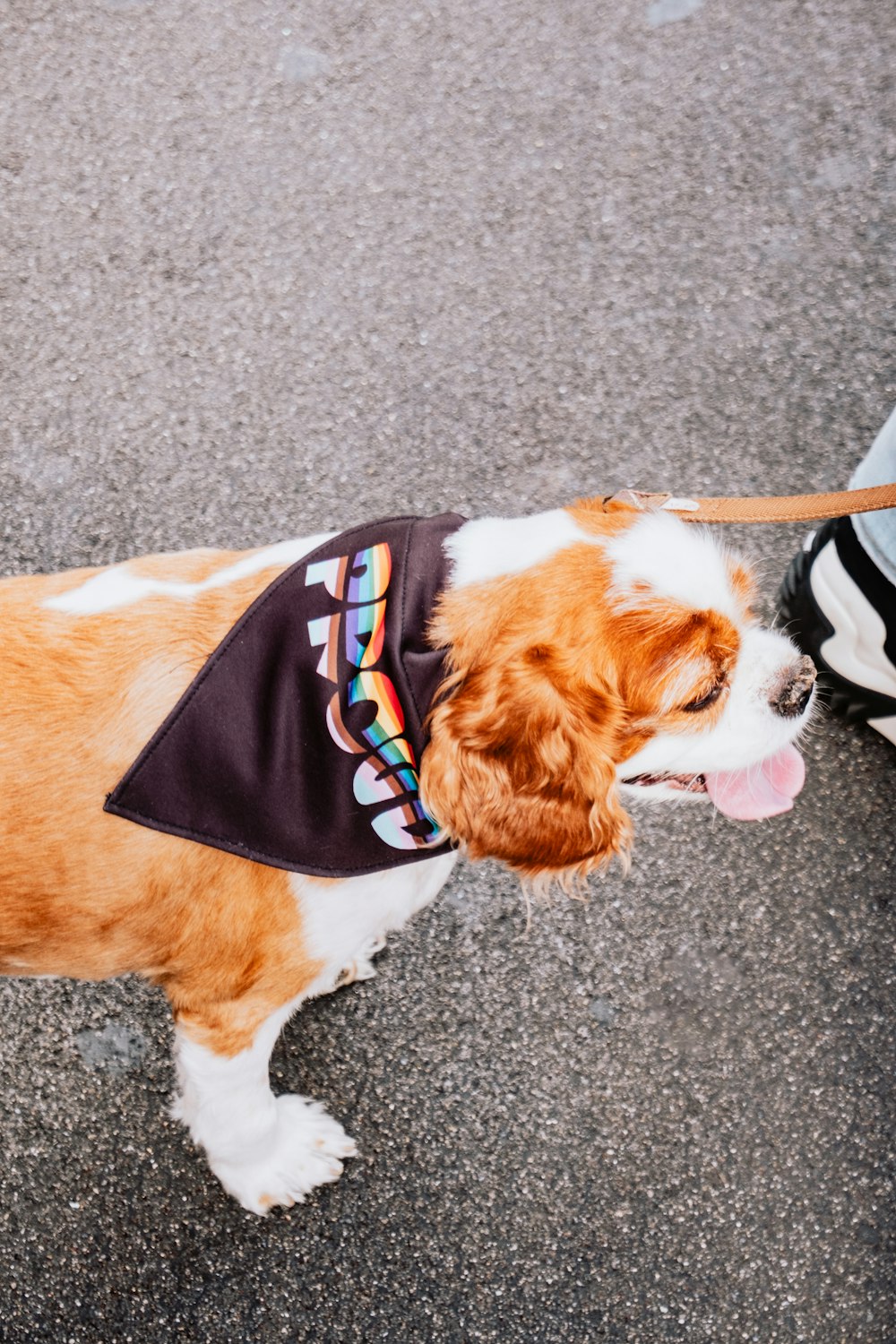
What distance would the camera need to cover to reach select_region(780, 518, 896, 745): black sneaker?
99.2 inches

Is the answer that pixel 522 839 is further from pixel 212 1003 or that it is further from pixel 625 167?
pixel 625 167

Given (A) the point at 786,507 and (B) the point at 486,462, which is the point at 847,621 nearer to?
(A) the point at 786,507

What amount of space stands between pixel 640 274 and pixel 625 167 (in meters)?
0.42

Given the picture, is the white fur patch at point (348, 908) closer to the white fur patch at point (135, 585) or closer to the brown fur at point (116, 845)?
the brown fur at point (116, 845)

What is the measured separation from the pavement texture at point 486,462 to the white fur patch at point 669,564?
40.4 inches

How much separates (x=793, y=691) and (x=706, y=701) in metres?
0.18

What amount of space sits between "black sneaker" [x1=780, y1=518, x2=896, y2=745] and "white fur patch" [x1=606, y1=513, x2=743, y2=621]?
0.92 m

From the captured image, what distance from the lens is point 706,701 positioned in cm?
179

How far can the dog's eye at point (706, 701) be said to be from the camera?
5.81 ft

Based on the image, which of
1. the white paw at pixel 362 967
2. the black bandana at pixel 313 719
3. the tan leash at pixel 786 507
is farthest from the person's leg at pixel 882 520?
the white paw at pixel 362 967

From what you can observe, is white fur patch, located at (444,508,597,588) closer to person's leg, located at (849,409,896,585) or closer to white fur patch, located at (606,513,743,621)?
white fur patch, located at (606,513,743,621)

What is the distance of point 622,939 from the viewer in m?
2.49

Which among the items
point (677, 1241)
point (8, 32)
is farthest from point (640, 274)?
point (677, 1241)

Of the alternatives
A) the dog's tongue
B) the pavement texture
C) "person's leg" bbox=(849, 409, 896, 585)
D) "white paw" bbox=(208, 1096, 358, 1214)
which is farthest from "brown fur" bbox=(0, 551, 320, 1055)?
"person's leg" bbox=(849, 409, 896, 585)
